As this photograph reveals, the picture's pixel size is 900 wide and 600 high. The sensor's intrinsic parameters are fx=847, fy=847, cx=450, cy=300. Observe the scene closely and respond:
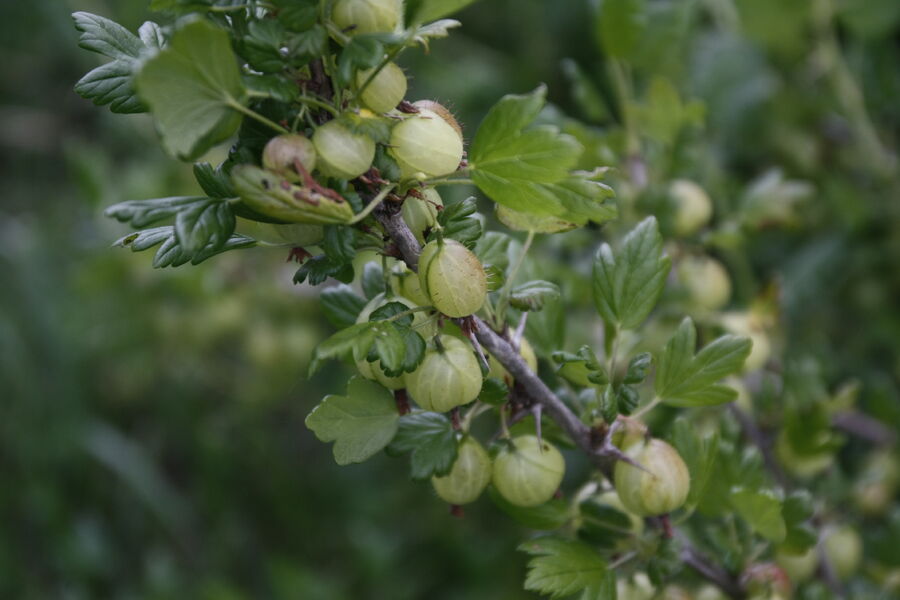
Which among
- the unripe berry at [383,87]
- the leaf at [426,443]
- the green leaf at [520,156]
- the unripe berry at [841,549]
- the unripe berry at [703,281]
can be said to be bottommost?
the unripe berry at [841,549]

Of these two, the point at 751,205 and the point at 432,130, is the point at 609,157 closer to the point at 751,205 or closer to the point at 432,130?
the point at 751,205

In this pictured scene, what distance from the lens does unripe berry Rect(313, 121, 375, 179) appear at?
0.42 m

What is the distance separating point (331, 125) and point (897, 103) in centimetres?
107

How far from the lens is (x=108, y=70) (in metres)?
0.48

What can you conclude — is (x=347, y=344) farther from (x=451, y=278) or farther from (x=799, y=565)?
(x=799, y=565)

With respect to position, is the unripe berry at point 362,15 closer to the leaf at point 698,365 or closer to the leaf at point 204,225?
the leaf at point 204,225

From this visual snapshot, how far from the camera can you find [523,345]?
0.56 m

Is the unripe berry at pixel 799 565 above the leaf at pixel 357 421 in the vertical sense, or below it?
below

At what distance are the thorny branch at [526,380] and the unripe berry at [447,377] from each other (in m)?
0.02

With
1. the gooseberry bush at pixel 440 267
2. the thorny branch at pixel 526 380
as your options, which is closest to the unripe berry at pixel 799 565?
the gooseberry bush at pixel 440 267

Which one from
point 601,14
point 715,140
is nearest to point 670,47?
point 601,14

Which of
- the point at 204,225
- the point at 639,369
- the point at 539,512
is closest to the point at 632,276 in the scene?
the point at 639,369

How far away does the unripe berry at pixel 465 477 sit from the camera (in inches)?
20.8

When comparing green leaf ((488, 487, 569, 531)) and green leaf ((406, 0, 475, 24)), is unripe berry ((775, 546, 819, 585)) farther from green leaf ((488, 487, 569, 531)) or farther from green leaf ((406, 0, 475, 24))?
green leaf ((406, 0, 475, 24))
